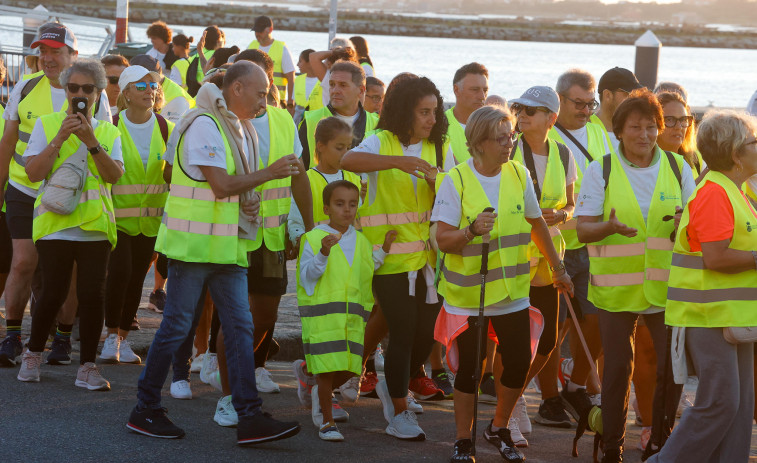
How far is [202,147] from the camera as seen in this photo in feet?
18.9

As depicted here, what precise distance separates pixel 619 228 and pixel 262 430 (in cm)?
211

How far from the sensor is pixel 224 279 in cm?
594

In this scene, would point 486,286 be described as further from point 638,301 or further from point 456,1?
point 456,1

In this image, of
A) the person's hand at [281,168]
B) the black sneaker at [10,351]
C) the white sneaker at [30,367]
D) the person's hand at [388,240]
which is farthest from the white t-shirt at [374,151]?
the black sneaker at [10,351]

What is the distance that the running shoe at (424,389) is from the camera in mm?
7355

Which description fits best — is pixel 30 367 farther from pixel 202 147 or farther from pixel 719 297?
pixel 719 297

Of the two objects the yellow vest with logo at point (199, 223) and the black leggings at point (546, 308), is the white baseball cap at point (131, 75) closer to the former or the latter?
the yellow vest with logo at point (199, 223)

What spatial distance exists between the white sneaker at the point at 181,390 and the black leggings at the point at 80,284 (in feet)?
1.73

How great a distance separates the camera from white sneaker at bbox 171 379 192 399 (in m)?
6.81

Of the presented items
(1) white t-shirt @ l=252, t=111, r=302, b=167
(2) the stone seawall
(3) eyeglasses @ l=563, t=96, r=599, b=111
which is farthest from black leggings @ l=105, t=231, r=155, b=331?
(2) the stone seawall

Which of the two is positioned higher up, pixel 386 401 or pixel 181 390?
pixel 386 401

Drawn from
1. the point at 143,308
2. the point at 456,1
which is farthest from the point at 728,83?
the point at 143,308

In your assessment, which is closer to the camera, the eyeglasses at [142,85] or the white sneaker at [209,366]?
the white sneaker at [209,366]

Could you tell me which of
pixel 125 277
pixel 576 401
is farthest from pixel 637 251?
pixel 125 277
